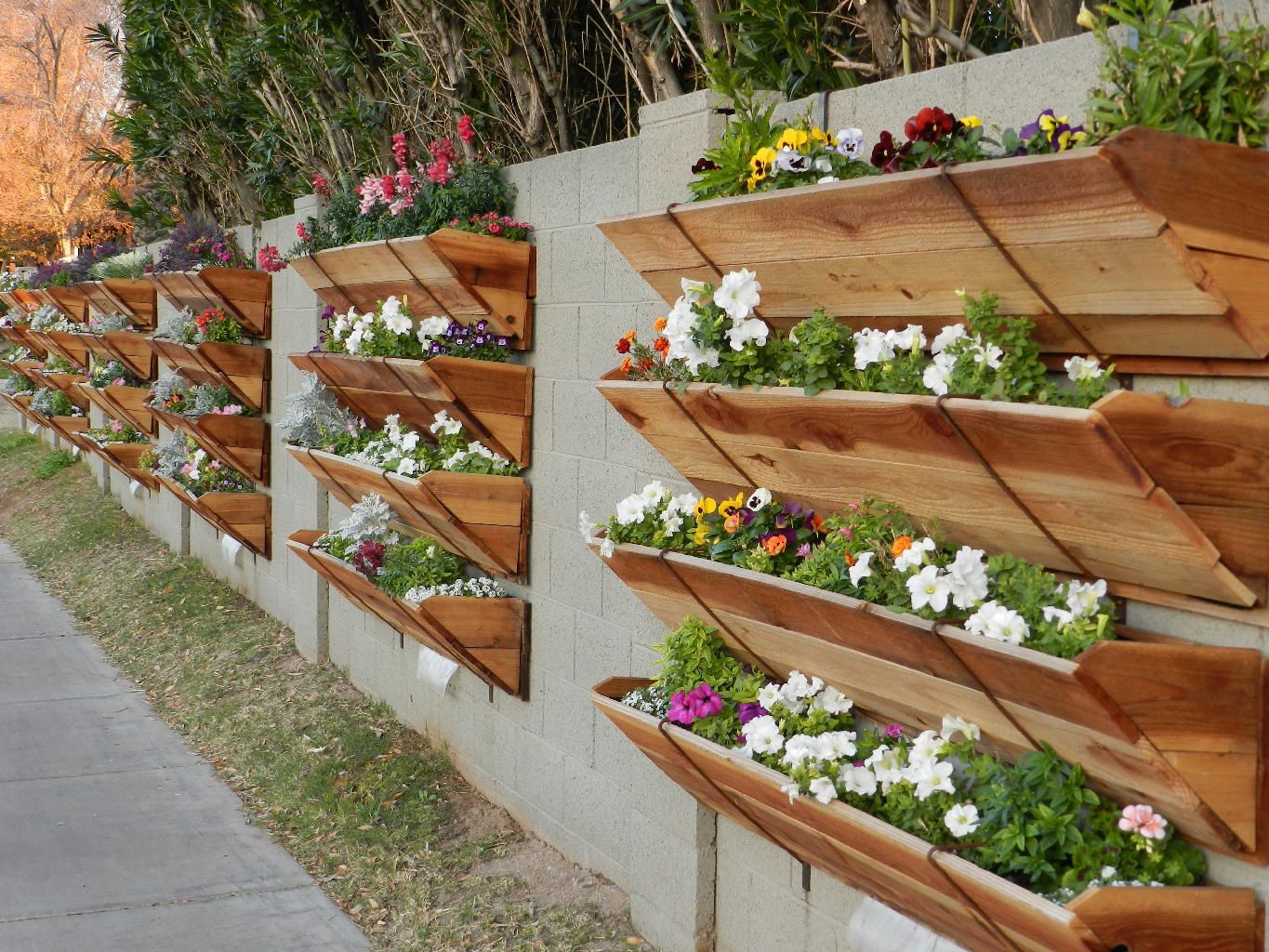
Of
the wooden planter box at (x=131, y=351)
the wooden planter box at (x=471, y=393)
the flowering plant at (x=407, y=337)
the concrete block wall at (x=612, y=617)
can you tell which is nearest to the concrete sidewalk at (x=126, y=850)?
the concrete block wall at (x=612, y=617)

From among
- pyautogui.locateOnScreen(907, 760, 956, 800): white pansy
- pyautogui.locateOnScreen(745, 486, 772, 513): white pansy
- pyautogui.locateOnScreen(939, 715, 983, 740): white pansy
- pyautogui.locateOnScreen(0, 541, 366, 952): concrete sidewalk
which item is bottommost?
pyautogui.locateOnScreen(0, 541, 366, 952): concrete sidewalk

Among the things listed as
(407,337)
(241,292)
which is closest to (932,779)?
(407,337)

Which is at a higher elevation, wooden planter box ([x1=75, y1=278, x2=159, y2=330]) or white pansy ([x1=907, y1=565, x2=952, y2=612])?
wooden planter box ([x1=75, y1=278, x2=159, y2=330])

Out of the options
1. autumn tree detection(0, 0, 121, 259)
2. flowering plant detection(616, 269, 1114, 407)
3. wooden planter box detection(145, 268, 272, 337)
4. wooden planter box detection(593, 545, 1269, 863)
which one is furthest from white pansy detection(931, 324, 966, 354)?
autumn tree detection(0, 0, 121, 259)

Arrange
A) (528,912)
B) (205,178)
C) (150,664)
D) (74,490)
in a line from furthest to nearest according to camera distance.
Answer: (74,490) < (205,178) < (150,664) < (528,912)

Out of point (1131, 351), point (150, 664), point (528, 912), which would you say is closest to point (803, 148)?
point (1131, 351)

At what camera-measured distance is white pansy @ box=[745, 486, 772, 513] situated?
9.82 ft

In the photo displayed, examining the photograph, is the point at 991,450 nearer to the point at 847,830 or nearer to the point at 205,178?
the point at 847,830

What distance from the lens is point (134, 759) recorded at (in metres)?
5.93

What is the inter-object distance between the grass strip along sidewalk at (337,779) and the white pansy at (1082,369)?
8.08 ft

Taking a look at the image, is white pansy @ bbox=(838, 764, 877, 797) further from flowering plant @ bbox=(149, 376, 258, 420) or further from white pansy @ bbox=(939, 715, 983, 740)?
flowering plant @ bbox=(149, 376, 258, 420)

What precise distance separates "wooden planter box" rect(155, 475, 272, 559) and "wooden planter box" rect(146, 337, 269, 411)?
56cm

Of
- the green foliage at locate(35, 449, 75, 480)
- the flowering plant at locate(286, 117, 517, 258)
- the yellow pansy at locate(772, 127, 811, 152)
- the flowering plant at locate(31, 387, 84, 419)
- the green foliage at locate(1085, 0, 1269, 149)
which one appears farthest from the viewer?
the green foliage at locate(35, 449, 75, 480)

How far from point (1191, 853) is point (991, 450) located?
763mm
